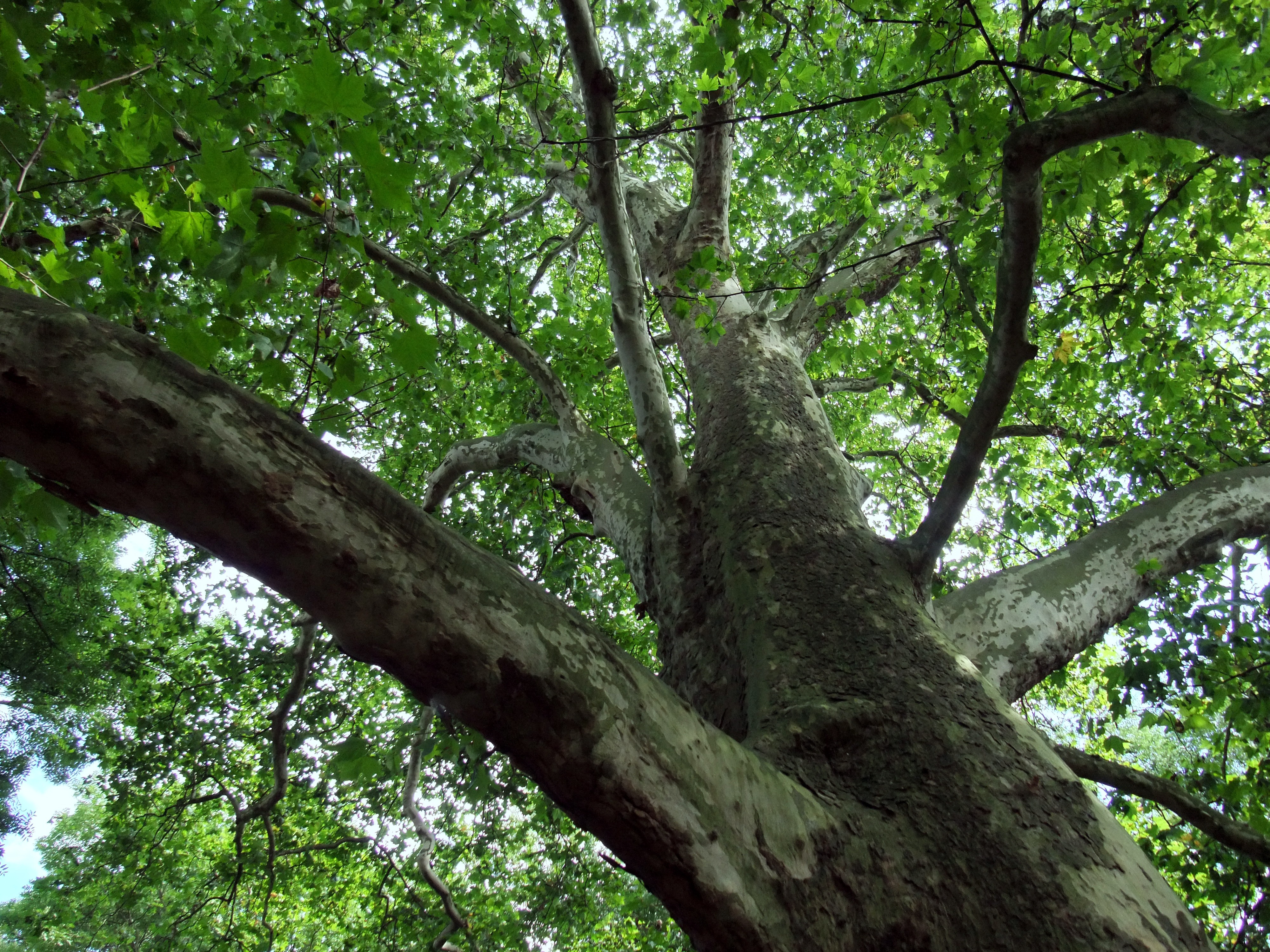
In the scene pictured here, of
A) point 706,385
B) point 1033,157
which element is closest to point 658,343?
point 706,385

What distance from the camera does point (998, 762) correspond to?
1.55 metres

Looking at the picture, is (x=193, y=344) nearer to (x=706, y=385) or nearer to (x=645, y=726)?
(x=645, y=726)

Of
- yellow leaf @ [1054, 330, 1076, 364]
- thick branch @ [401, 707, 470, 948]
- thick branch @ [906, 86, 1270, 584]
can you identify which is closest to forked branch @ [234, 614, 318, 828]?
thick branch @ [401, 707, 470, 948]

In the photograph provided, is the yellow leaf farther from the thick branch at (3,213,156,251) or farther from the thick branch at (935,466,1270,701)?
the thick branch at (3,213,156,251)

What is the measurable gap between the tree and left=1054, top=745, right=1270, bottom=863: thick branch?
0.33m

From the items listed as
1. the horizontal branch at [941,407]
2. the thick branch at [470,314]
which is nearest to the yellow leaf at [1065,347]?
the horizontal branch at [941,407]

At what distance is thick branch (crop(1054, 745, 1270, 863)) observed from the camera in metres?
2.26

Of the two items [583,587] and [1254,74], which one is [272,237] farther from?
[583,587]

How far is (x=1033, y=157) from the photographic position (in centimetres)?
167

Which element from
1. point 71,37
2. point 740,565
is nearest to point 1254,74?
point 740,565

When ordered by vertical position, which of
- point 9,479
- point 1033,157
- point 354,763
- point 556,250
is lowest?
point 354,763

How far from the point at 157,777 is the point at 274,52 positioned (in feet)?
18.3

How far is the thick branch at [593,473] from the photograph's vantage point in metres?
2.87

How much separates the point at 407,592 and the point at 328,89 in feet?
3.49
